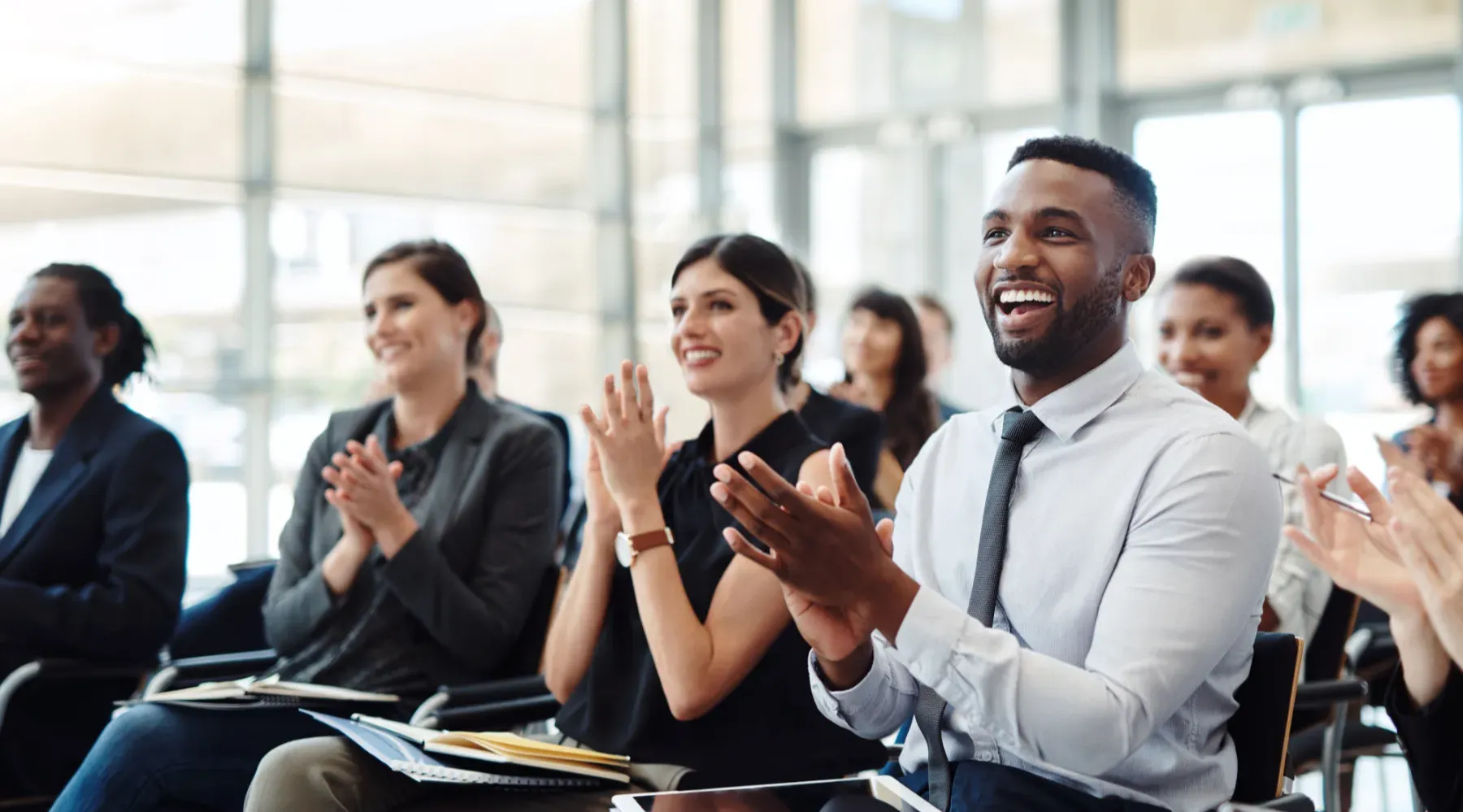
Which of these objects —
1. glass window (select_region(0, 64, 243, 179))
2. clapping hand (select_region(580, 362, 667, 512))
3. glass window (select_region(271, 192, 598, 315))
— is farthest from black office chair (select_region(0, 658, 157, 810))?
glass window (select_region(0, 64, 243, 179))

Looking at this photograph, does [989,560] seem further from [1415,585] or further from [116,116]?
[116,116]

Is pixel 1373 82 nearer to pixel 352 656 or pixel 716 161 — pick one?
pixel 716 161

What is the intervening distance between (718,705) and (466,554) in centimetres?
80

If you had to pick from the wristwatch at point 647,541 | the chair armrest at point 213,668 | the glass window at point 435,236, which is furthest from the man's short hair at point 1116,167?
the glass window at point 435,236

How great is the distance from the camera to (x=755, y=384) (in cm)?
249

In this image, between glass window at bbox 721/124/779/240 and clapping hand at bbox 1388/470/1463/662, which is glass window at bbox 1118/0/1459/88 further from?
clapping hand at bbox 1388/470/1463/662

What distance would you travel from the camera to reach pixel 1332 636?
3049 millimetres

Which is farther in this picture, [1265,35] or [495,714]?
[1265,35]

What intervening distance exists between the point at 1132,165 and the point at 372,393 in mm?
2951

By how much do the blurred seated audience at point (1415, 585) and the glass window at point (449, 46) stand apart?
20.1 ft

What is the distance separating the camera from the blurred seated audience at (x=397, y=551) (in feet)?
8.75

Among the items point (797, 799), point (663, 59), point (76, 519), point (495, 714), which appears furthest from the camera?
point (663, 59)

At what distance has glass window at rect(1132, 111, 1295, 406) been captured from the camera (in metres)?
8.35

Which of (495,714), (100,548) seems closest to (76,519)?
(100,548)
